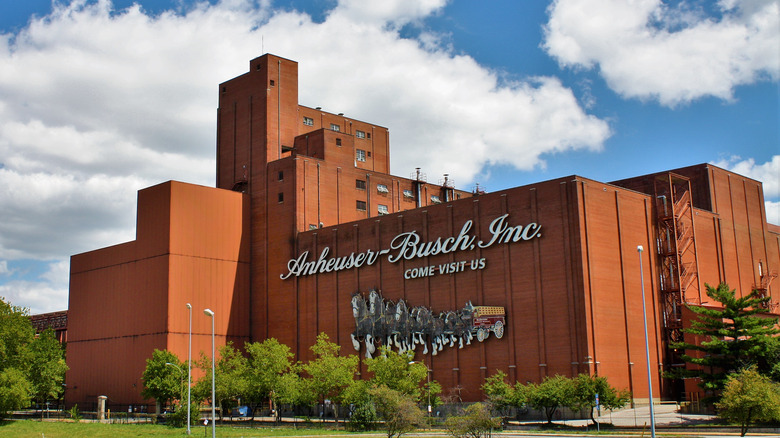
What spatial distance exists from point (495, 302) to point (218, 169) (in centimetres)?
4466

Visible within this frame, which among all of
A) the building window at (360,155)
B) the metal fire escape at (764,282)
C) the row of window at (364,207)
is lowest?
the metal fire escape at (764,282)

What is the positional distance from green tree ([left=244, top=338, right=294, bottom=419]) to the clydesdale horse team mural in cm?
846

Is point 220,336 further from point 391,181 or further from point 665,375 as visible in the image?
point 665,375

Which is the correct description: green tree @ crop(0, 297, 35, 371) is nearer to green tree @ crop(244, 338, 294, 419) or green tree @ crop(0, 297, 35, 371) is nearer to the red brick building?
the red brick building

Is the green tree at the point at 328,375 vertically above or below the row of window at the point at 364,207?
below

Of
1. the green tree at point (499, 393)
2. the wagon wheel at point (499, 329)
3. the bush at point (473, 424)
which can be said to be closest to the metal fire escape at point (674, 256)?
the wagon wheel at point (499, 329)

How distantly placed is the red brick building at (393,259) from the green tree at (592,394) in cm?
325

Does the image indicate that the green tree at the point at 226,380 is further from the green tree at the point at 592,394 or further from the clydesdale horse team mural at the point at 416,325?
the green tree at the point at 592,394

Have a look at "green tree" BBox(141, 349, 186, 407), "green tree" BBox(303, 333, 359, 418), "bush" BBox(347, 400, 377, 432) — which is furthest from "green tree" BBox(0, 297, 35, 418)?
"bush" BBox(347, 400, 377, 432)

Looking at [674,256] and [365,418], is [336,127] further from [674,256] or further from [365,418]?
[365,418]

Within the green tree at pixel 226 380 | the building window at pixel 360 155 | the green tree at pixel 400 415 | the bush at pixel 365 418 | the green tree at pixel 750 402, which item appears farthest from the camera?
the building window at pixel 360 155

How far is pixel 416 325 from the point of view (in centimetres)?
7288

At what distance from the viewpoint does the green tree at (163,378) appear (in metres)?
72.9

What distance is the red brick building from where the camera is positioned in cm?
6425
